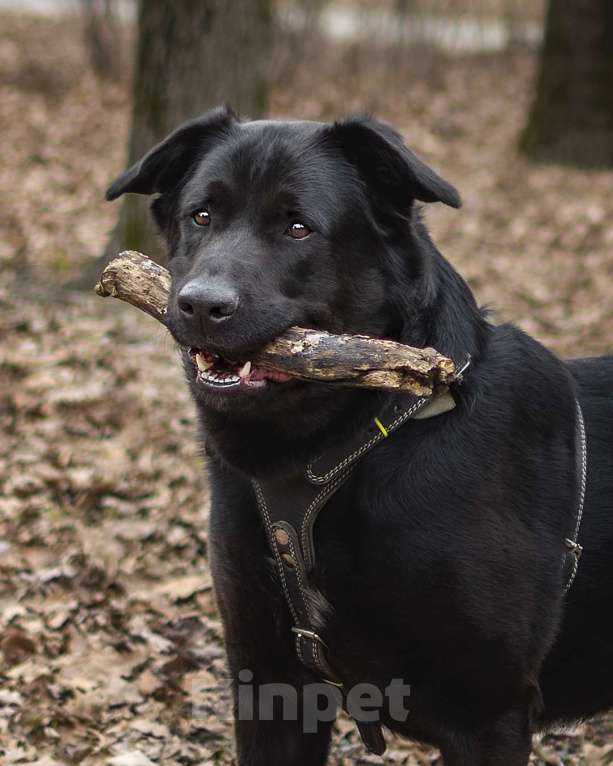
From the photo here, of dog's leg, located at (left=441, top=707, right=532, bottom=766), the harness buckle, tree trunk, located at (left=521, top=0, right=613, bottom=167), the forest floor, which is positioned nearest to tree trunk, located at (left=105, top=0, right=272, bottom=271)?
the forest floor

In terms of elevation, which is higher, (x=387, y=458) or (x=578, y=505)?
(x=387, y=458)

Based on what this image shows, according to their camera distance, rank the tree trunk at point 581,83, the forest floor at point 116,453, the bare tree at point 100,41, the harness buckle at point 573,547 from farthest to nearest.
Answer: the bare tree at point 100,41
the tree trunk at point 581,83
the forest floor at point 116,453
the harness buckle at point 573,547

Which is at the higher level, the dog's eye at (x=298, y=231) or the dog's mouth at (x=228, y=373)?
the dog's eye at (x=298, y=231)

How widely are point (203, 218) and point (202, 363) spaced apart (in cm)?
48

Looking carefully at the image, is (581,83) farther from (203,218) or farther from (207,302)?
(207,302)

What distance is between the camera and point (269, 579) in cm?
306

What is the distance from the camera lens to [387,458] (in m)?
2.96

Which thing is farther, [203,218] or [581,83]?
[581,83]

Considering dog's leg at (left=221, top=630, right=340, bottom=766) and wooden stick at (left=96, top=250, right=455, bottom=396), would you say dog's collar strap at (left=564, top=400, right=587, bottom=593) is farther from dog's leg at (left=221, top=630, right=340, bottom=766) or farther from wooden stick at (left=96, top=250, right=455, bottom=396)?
Answer: dog's leg at (left=221, top=630, right=340, bottom=766)

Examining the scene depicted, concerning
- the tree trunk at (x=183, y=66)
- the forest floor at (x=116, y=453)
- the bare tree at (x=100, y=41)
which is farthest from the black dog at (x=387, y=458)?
the bare tree at (x=100, y=41)

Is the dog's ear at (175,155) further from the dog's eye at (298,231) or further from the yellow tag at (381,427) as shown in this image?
the yellow tag at (381,427)

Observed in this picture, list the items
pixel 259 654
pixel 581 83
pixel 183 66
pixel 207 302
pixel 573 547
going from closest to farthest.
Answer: pixel 207 302 < pixel 573 547 < pixel 259 654 < pixel 183 66 < pixel 581 83

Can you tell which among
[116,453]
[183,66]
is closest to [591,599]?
[116,453]

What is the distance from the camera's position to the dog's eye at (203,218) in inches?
126
